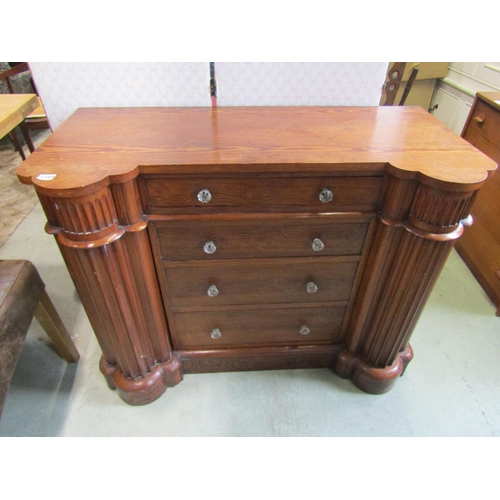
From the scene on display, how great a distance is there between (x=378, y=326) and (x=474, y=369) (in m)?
0.64

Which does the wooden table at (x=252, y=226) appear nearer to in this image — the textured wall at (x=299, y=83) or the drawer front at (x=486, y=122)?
the textured wall at (x=299, y=83)

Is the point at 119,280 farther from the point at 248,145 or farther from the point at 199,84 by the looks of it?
the point at 199,84

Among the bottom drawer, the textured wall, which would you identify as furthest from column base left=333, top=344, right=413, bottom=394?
the textured wall

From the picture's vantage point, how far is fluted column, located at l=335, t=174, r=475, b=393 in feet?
3.23

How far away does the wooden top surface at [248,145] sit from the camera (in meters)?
0.95

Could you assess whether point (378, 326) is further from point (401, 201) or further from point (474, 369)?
point (474, 369)

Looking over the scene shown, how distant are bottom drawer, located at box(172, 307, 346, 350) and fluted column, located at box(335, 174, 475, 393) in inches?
4.1

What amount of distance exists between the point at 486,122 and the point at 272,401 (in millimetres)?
1798

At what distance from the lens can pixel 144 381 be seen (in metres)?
1.35

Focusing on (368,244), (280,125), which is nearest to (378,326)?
(368,244)

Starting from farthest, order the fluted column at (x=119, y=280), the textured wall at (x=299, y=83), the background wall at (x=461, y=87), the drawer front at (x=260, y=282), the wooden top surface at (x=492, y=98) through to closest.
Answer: the background wall at (x=461, y=87) → the wooden top surface at (x=492, y=98) → the textured wall at (x=299, y=83) → the drawer front at (x=260, y=282) → the fluted column at (x=119, y=280)

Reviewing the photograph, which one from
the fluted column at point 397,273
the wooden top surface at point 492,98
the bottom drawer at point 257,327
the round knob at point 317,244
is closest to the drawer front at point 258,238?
the round knob at point 317,244

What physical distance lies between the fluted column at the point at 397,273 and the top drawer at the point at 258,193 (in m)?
0.10

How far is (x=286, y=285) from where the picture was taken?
4.17ft
